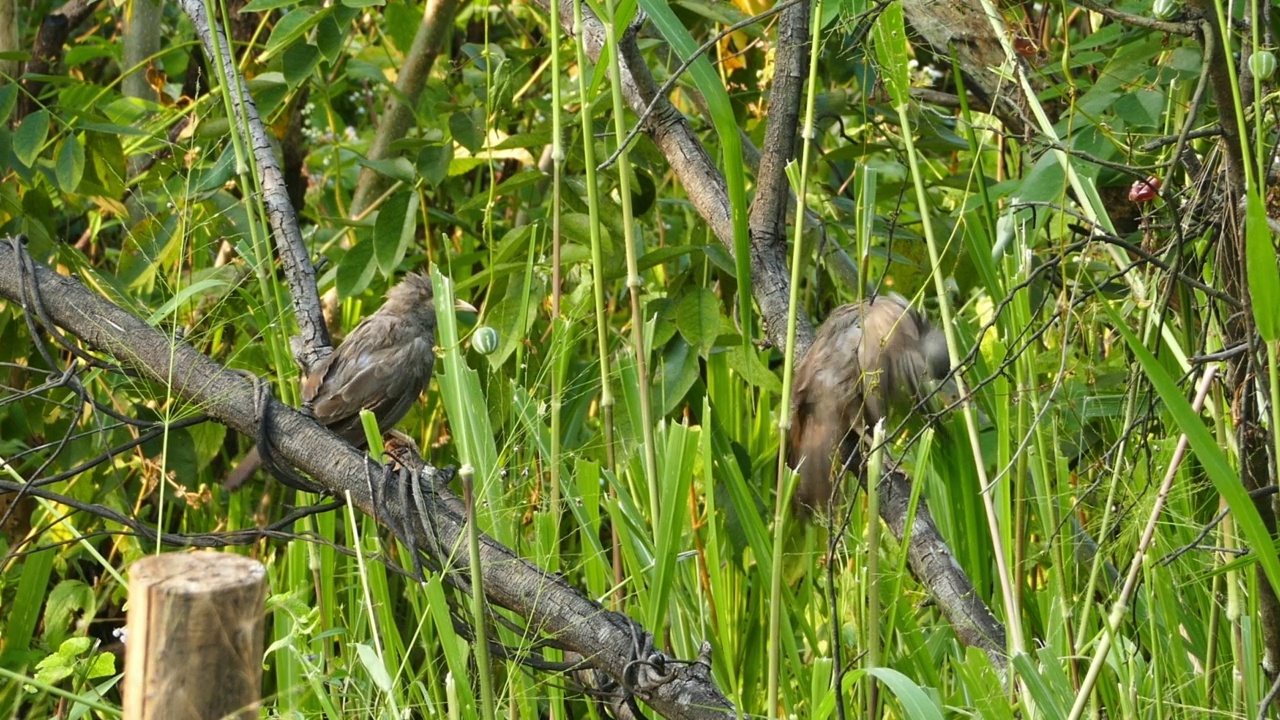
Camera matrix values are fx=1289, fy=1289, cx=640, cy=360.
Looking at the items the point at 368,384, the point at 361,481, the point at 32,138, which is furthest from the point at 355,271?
the point at 361,481

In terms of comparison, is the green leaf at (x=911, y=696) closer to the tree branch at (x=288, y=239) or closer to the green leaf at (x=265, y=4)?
the tree branch at (x=288, y=239)

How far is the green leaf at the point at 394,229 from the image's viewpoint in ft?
9.98

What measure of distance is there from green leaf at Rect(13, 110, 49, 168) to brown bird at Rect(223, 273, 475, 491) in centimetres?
81

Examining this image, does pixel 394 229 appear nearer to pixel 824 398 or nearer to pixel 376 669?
pixel 824 398

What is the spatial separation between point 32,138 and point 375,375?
100 centimetres

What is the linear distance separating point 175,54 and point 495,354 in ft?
9.02

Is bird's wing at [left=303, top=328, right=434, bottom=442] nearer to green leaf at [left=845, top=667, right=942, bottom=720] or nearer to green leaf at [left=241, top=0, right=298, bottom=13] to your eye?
green leaf at [left=241, top=0, right=298, bottom=13]

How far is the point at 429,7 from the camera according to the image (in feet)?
13.2

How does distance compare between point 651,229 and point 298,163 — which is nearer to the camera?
point 651,229

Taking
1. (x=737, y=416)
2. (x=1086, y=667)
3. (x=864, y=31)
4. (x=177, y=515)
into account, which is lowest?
(x=177, y=515)

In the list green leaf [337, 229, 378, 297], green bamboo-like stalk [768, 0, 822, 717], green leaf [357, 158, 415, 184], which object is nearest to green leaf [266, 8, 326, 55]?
green leaf [357, 158, 415, 184]

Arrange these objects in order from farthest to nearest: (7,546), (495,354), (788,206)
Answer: (7,546) < (788,206) < (495,354)

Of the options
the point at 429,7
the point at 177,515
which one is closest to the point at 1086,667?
→ the point at 429,7

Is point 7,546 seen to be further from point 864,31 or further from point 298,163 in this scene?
point 864,31
